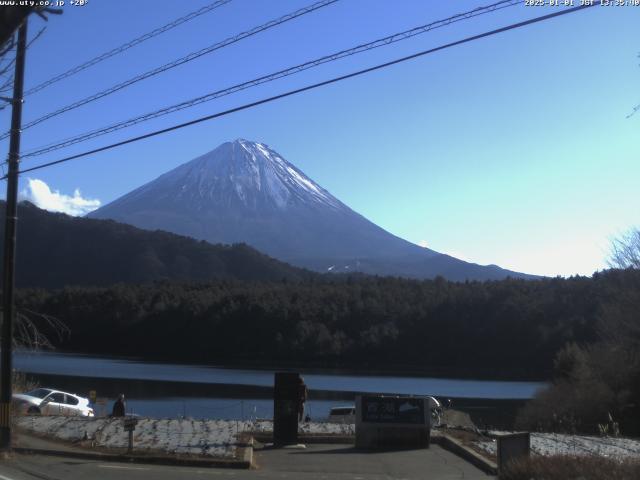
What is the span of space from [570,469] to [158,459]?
7.69m

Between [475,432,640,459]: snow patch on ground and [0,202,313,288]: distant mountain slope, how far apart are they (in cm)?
13894

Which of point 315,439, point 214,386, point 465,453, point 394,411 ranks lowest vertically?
point 214,386

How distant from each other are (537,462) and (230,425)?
1057 cm

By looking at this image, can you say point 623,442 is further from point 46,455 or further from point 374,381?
point 374,381

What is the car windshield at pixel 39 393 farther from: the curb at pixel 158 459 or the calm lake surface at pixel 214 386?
the curb at pixel 158 459

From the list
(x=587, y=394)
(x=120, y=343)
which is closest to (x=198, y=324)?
(x=120, y=343)

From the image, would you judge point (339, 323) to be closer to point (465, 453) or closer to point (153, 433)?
point (153, 433)

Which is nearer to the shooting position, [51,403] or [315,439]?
[315,439]

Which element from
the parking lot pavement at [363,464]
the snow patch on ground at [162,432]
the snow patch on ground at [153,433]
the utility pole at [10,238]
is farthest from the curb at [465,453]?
the utility pole at [10,238]

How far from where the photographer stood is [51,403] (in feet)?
92.1

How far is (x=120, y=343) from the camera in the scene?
355 feet

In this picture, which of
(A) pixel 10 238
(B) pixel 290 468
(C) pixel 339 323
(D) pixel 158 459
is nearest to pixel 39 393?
(A) pixel 10 238

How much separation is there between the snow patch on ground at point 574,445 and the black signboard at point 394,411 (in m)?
1.40

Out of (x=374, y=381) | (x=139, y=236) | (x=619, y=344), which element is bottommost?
(x=374, y=381)
